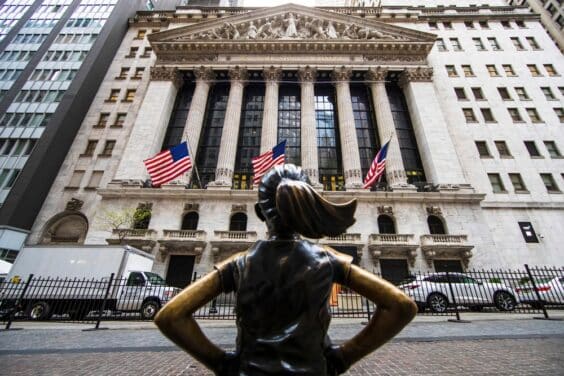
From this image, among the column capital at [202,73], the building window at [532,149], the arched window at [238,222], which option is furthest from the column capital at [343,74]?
the building window at [532,149]

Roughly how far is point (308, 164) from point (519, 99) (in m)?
24.6

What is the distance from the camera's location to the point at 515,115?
86.4 feet

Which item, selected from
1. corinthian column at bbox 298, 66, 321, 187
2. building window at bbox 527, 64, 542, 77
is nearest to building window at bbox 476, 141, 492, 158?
building window at bbox 527, 64, 542, 77

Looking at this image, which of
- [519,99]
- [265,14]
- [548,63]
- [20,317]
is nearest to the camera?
[20,317]

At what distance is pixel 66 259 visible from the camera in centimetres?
1187

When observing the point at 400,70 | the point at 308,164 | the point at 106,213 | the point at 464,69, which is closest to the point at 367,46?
the point at 400,70

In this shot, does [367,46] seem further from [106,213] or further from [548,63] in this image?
[106,213]

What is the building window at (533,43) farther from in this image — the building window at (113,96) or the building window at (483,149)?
the building window at (113,96)

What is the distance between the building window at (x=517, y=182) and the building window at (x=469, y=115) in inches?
258

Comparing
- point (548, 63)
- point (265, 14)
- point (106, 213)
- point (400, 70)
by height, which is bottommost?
point (106, 213)

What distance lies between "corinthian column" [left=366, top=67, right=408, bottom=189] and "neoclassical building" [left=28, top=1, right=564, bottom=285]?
14cm

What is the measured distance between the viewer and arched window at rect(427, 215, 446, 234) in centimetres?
1962

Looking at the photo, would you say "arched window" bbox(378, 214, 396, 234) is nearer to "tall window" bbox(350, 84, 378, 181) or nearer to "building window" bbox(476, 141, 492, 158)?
"tall window" bbox(350, 84, 378, 181)

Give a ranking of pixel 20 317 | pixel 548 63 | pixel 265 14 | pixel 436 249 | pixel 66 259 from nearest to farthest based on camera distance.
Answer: pixel 20 317, pixel 66 259, pixel 436 249, pixel 548 63, pixel 265 14
